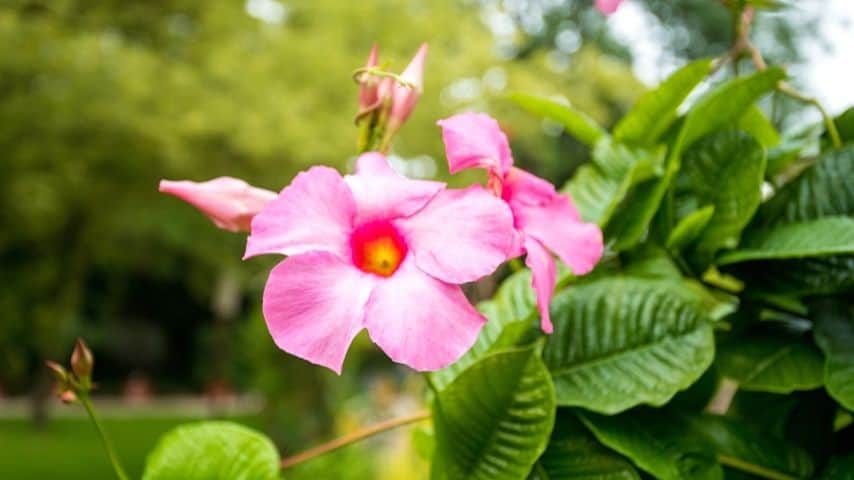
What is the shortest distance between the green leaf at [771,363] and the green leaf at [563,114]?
0.24m

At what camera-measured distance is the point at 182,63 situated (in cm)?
756

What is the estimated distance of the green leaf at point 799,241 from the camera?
26.8 inches

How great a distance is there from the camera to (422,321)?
50 cm

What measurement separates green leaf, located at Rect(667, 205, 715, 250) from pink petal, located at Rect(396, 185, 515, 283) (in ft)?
0.82

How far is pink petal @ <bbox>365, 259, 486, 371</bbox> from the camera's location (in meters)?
0.50

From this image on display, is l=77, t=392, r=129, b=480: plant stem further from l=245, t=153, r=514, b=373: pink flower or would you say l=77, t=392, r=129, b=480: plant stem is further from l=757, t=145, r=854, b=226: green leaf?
l=757, t=145, r=854, b=226: green leaf

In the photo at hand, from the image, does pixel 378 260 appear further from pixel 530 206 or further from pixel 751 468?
pixel 751 468

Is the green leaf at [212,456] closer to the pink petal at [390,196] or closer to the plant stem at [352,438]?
the plant stem at [352,438]

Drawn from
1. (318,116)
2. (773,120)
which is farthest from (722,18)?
(773,120)

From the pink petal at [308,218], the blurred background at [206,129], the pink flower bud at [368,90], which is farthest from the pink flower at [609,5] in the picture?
the blurred background at [206,129]

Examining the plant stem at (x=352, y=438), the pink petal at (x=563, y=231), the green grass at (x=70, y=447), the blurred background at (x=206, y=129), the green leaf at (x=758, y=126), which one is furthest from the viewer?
the green grass at (x=70, y=447)

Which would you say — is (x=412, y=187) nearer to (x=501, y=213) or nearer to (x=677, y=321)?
(x=501, y=213)

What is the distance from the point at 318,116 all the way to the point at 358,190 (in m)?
7.28

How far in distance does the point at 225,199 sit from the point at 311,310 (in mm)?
162
